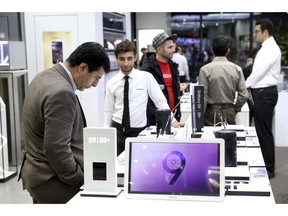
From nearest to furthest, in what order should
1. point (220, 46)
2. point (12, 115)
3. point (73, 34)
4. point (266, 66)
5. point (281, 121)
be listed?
1. point (220, 46)
2. point (266, 66)
3. point (12, 115)
4. point (73, 34)
5. point (281, 121)

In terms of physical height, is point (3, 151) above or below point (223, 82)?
below

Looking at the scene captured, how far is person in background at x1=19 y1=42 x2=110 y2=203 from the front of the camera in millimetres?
1943

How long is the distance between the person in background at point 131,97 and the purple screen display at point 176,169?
4.88 ft

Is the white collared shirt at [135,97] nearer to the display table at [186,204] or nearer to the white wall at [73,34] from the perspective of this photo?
the display table at [186,204]

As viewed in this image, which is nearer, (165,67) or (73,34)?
(165,67)

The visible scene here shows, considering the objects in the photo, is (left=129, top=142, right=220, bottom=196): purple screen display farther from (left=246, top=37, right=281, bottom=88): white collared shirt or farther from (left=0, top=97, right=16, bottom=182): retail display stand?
(left=0, top=97, right=16, bottom=182): retail display stand

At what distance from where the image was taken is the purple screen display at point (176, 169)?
5.98ft

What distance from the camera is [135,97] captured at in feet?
11.0

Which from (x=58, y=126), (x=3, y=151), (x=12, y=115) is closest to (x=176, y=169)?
(x=58, y=126)

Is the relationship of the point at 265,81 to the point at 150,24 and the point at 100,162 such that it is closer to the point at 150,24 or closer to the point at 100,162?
the point at 100,162

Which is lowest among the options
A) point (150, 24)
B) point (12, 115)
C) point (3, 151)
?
point (3, 151)

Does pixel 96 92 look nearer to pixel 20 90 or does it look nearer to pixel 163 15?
pixel 20 90

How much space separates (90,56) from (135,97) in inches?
51.6

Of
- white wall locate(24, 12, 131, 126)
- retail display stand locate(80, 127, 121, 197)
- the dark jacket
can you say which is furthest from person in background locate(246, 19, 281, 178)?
retail display stand locate(80, 127, 121, 197)
